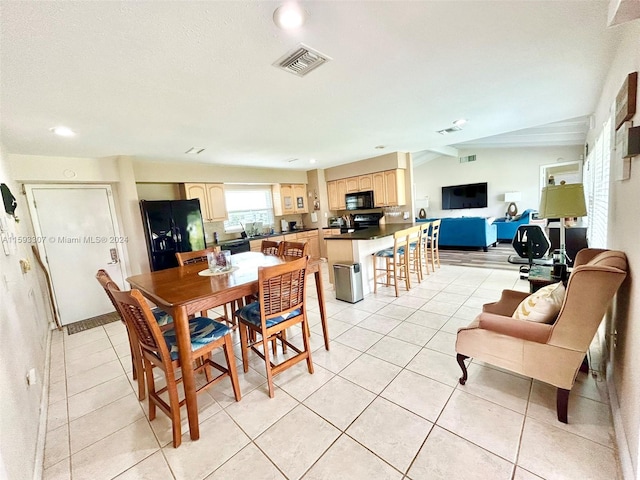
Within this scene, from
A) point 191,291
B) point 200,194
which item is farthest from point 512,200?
point 191,291

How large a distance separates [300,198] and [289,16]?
541 cm

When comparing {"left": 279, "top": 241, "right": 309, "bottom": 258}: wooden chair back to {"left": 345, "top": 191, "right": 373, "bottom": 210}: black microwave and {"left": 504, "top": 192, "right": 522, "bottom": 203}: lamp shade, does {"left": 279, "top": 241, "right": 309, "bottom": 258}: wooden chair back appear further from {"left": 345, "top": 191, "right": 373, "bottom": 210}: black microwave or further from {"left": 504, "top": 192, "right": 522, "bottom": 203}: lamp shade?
{"left": 504, "top": 192, "right": 522, "bottom": 203}: lamp shade

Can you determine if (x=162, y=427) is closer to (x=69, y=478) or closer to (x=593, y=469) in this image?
(x=69, y=478)

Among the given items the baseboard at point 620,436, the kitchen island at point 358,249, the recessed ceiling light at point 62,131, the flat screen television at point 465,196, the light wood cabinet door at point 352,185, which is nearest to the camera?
the baseboard at point 620,436

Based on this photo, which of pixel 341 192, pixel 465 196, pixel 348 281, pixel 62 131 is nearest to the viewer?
pixel 62 131

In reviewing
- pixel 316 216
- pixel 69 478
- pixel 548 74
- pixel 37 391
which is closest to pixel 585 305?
pixel 548 74

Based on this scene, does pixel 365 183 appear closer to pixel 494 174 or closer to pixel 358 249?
pixel 358 249

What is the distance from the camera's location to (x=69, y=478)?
1.46m

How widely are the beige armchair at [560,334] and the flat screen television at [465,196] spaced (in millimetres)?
8120

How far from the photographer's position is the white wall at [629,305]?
3.93 feet

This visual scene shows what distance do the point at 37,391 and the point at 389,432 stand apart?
8.66 ft

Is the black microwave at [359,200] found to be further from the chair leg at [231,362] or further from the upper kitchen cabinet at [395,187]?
the chair leg at [231,362]

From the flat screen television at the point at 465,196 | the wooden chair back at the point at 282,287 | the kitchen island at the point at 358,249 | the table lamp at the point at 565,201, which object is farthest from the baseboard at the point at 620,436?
the flat screen television at the point at 465,196

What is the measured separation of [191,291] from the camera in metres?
1.81
